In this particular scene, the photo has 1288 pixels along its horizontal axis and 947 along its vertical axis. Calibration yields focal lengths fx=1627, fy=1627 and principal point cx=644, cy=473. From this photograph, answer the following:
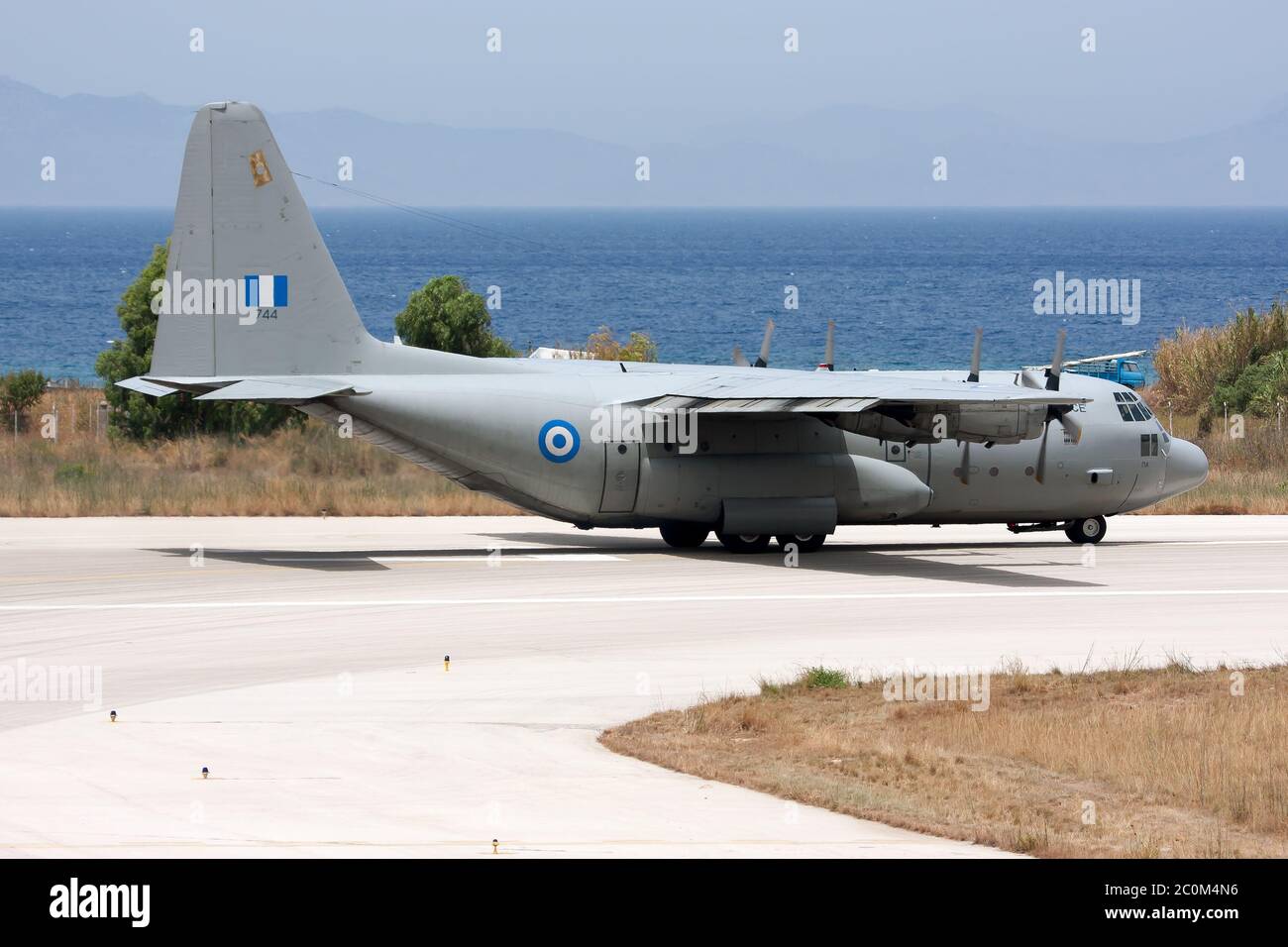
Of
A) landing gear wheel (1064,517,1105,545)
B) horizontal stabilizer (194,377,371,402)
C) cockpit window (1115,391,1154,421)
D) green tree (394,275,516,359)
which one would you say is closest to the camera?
horizontal stabilizer (194,377,371,402)

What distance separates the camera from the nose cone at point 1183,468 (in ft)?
111

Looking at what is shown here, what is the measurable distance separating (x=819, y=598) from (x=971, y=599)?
2535mm

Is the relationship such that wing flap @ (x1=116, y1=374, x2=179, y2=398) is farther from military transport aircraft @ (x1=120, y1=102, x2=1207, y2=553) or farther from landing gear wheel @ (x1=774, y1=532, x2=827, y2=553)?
landing gear wheel @ (x1=774, y1=532, x2=827, y2=553)

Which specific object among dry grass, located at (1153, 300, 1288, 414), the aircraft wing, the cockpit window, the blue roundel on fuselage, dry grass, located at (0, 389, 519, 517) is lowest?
dry grass, located at (0, 389, 519, 517)

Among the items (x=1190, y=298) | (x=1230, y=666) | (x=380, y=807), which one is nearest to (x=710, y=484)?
(x=1230, y=666)

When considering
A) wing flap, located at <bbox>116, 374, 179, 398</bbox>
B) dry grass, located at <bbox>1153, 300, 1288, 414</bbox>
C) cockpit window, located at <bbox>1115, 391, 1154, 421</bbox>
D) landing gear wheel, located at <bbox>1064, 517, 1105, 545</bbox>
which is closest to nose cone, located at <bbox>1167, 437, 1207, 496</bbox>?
cockpit window, located at <bbox>1115, 391, 1154, 421</bbox>

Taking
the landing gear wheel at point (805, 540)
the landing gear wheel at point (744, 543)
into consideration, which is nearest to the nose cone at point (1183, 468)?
the landing gear wheel at point (805, 540)

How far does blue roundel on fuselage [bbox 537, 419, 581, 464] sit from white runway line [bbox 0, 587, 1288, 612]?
157 inches

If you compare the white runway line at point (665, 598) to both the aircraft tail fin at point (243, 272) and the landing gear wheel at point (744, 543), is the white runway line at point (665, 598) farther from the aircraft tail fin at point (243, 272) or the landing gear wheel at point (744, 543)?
the aircraft tail fin at point (243, 272)

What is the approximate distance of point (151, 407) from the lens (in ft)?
171

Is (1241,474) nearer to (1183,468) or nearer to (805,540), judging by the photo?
(1183,468)

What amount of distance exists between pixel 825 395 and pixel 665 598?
16.2 feet

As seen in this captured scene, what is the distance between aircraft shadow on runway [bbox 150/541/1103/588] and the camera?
29.2 metres
